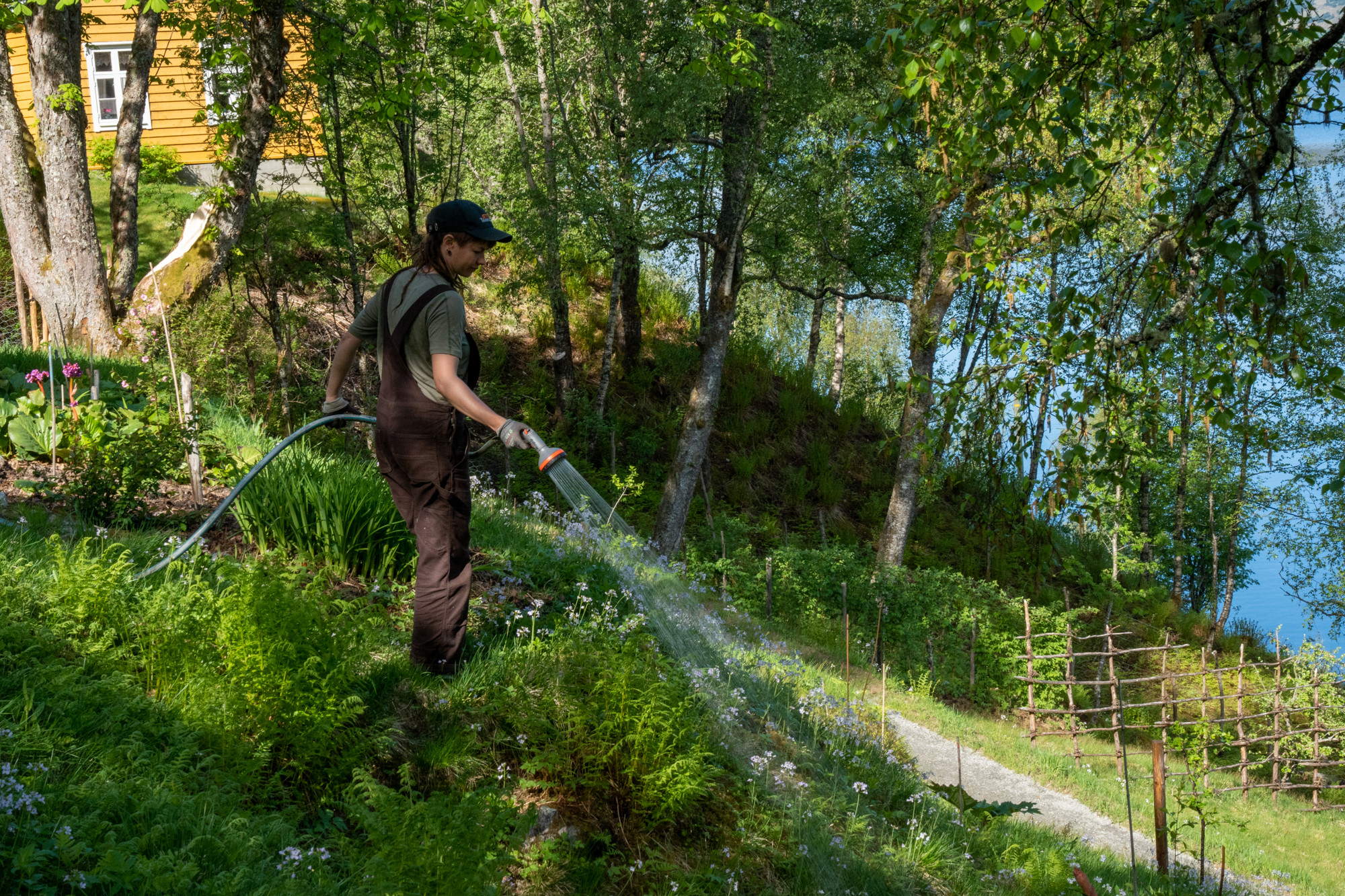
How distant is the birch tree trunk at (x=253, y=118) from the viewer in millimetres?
10383

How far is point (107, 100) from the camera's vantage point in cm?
2147

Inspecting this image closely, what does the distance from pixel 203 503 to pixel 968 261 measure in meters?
A: 4.80

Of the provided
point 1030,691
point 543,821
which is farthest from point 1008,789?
point 543,821

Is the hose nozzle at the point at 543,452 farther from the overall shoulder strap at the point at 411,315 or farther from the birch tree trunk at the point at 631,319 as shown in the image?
the birch tree trunk at the point at 631,319

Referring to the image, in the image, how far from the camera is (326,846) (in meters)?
3.22

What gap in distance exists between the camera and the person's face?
3.92 metres

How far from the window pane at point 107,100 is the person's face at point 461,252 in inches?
877

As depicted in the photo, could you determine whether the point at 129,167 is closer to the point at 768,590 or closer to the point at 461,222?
the point at 461,222

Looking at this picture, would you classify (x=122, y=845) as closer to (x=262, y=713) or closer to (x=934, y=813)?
(x=262, y=713)

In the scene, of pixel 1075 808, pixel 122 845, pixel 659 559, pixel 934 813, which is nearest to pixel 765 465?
pixel 659 559

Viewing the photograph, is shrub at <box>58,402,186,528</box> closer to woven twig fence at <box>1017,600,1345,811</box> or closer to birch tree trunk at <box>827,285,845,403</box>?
woven twig fence at <box>1017,600,1345,811</box>

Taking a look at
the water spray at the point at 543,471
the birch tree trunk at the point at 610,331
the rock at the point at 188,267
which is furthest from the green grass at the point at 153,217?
the water spray at the point at 543,471

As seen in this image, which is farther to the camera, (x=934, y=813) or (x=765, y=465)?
(x=765, y=465)

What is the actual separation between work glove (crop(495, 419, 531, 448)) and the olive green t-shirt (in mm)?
519
